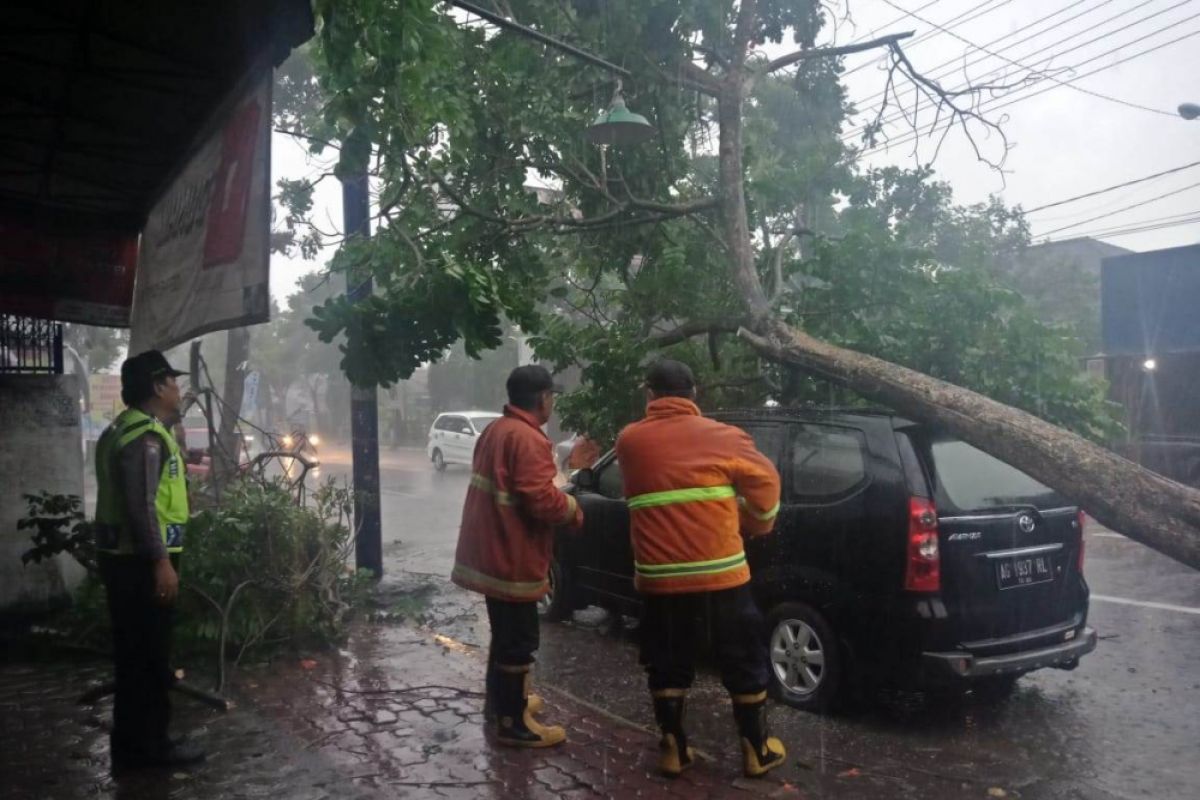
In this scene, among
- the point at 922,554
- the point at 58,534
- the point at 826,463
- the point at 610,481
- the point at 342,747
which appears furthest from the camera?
the point at 610,481

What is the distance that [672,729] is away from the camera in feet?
13.8

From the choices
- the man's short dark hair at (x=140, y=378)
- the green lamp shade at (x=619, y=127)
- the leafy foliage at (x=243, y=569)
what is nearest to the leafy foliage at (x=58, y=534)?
the leafy foliage at (x=243, y=569)

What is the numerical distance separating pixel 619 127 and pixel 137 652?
15.0ft

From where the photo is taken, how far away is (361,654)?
6500 mm

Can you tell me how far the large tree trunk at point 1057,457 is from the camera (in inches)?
175

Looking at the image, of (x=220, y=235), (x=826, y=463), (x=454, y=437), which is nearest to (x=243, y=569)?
(x=220, y=235)

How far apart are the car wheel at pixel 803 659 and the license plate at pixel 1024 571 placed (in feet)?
3.04

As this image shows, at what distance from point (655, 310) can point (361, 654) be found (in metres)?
3.87

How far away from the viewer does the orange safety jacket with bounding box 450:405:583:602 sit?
14.4 ft

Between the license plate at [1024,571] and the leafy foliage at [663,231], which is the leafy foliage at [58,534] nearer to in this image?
the leafy foliage at [663,231]

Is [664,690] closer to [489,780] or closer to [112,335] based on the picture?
[489,780]

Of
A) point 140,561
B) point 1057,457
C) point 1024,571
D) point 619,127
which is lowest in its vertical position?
point 1024,571

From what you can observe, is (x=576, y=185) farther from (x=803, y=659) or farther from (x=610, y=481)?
(x=803, y=659)

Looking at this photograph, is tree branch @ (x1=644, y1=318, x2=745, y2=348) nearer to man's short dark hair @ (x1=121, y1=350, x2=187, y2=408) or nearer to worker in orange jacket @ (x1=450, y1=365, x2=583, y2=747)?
worker in orange jacket @ (x1=450, y1=365, x2=583, y2=747)
